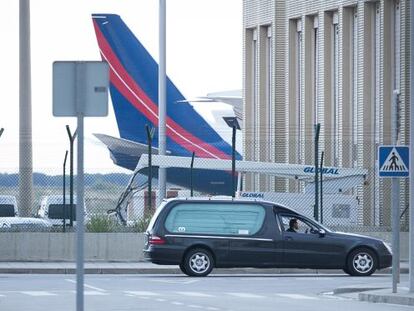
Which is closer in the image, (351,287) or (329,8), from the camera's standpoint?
(351,287)

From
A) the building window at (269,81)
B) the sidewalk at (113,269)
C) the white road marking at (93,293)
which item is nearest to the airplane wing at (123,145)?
the building window at (269,81)

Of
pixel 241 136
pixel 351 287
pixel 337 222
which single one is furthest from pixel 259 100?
pixel 351 287

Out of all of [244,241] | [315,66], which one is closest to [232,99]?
[315,66]

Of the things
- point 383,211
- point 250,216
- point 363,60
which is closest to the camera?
point 250,216

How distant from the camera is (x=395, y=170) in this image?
23.2 m

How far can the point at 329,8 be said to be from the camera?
162 ft

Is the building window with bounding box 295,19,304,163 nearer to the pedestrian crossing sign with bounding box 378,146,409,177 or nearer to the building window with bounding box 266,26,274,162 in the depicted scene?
the building window with bounding box 266,26,274,162

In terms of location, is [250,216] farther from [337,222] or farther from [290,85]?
[290,85]

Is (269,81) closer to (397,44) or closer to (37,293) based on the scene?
(397,44)

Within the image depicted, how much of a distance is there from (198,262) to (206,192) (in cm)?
1800

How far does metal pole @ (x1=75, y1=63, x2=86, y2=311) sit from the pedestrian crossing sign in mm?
9766

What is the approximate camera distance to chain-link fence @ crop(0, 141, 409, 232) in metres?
34.8

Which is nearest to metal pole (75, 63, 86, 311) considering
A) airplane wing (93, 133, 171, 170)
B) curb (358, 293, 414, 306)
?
curb (358, 293, 414, 306)

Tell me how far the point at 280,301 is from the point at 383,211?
21166mm
